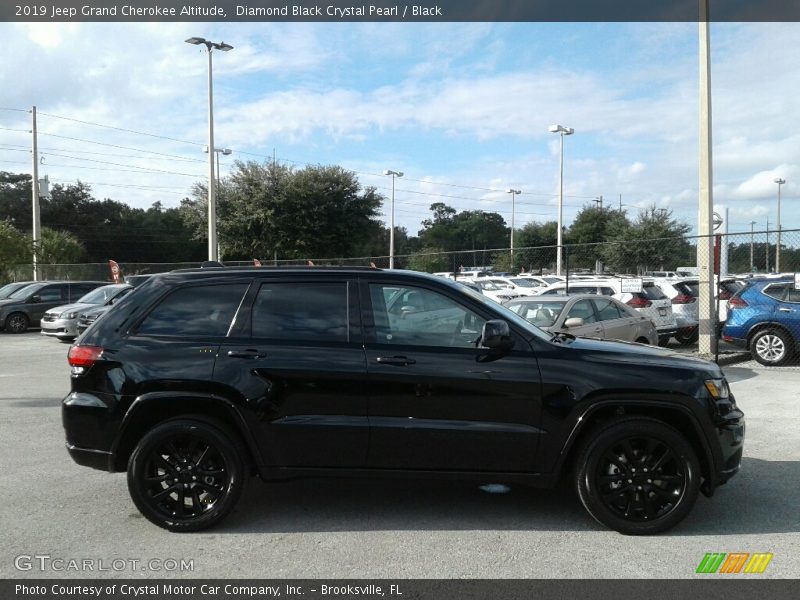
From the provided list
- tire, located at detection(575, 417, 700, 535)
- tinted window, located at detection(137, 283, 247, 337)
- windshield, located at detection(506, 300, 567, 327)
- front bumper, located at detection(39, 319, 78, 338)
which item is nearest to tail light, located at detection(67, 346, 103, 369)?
tinted window, located at detection(137, 283, 247, 337)

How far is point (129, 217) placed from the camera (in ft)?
244

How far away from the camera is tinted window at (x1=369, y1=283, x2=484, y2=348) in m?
4.94

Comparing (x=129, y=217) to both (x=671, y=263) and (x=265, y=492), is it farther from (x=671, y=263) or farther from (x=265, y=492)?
(x=265, y=492)

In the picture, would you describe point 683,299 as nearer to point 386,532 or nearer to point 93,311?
point 386,532

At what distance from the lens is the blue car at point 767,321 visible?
12859 mm

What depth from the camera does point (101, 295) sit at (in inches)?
805

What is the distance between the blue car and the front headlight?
29.5ft

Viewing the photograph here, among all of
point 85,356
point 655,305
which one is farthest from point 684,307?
point 85,356

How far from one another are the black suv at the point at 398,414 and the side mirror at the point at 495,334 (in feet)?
0.03

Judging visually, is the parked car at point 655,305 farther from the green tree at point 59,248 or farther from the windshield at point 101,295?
the green tree at point 59,248

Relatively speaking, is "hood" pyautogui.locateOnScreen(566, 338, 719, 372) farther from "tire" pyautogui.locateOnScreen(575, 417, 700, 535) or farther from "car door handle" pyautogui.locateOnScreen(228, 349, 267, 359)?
"car door handle" pyautogui.locateOnScreen(228, 349, 267, 359)

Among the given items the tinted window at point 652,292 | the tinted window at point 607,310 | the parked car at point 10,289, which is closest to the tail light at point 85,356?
the tinted window at point 607,310

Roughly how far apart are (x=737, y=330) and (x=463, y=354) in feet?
33.7
